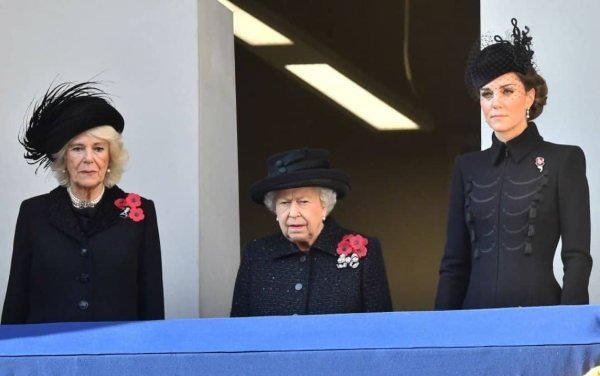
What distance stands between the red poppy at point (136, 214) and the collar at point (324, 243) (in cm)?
43

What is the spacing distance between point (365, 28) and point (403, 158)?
2.07ft

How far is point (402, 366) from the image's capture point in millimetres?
4059

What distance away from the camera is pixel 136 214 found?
17.3 ft

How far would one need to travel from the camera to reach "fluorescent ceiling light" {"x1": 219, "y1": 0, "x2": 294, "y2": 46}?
7.78 metres

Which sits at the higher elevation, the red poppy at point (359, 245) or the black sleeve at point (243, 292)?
the red poppy at point (359, 245)

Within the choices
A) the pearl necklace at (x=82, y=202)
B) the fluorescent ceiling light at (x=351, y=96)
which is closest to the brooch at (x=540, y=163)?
the pearl necklace at (x=82, y=202)

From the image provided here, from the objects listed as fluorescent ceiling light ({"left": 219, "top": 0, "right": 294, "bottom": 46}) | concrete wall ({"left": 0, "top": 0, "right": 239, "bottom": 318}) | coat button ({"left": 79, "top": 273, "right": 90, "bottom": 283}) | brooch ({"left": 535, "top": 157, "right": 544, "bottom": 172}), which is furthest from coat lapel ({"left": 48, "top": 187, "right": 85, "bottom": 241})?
fluorescent ceiling light ({"left": 219, "top": 0, "right": 294, "bottom": 46})

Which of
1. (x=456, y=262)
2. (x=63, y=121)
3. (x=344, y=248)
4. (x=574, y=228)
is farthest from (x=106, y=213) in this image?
(x=574, y=228)

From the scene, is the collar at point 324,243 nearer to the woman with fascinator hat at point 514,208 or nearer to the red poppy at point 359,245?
the red poppy at point 359,245

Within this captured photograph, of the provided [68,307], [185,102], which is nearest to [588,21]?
[185,102]

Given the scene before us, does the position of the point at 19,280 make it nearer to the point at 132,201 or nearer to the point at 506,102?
the point at 132,201

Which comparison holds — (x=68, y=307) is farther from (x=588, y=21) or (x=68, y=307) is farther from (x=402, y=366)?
(x=588, y=21)

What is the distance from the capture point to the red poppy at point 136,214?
5262mm

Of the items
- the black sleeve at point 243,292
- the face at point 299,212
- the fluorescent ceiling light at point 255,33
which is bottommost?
the black sleeve at point 243,292
